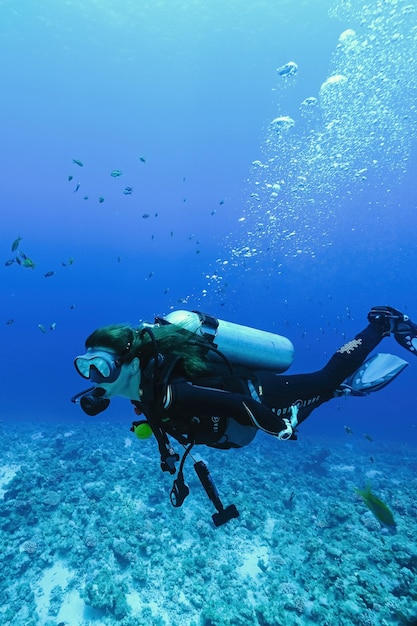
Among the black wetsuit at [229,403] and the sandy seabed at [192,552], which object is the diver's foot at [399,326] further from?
the sandy seabed at [192,552]

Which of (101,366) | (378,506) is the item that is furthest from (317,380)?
(101,366)

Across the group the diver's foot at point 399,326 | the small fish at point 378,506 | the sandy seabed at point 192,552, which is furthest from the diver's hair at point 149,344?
the sandy seabed at point 192,552

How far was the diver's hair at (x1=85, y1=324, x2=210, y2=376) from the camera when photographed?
11.1 ft

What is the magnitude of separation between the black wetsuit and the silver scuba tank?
0.23m

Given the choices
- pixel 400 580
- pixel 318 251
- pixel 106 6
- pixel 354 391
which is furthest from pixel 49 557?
pixel 318 251

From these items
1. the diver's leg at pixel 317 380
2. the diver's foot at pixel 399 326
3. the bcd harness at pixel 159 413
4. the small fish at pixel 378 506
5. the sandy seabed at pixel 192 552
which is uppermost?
the diver's foot at pixel 399 326

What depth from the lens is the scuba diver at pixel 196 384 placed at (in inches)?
124

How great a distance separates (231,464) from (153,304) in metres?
141

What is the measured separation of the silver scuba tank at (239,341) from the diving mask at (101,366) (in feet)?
3.76

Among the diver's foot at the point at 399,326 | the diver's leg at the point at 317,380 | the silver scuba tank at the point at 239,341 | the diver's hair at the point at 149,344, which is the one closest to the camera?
the diver's hair at the point at 149,344

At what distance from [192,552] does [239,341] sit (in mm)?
8200

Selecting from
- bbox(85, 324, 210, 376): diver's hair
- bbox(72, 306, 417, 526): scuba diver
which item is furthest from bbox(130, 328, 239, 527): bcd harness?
bbox(85, 324, 210, 376): diver's hair

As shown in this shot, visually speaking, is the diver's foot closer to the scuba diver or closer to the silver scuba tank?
the scuba diver

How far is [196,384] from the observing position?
3.43m
